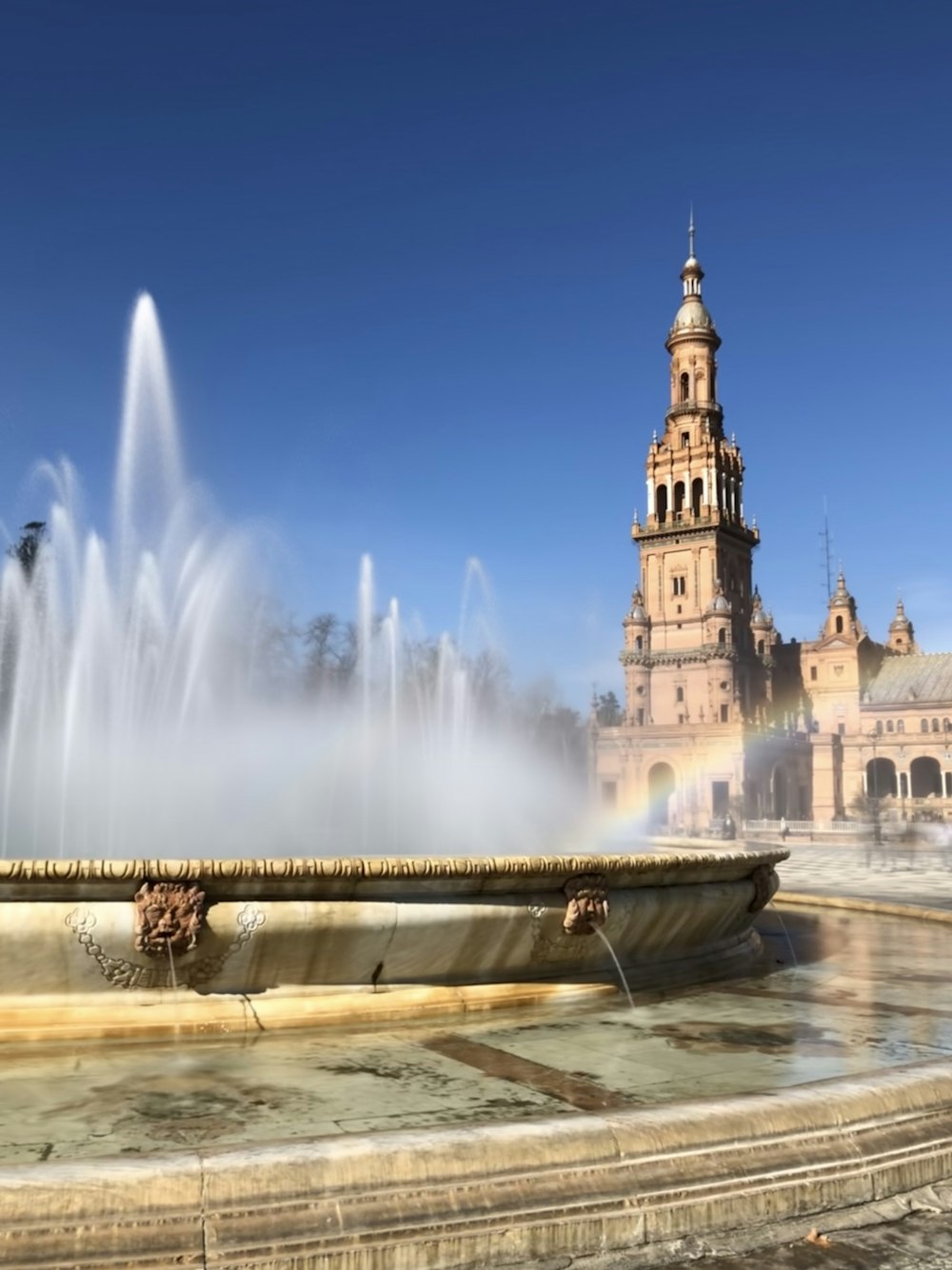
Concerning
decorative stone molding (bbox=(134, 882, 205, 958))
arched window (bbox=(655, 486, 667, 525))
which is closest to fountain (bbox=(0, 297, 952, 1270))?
decorative stone molding (bbox=(134, 882, 205, 958))

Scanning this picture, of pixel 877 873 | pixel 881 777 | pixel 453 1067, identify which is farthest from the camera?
pixel 881 777

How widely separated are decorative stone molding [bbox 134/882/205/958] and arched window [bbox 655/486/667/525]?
83607mm

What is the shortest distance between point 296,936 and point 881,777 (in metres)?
88.3

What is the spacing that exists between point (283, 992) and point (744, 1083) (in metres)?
2.41

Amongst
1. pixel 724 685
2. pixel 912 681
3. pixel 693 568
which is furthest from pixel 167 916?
pixel 912 681

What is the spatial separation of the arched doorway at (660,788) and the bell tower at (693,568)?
15.1 ft

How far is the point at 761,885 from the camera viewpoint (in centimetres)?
782

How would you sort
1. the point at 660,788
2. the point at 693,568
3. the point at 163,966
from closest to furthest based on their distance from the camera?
the point at 163,966, the point at 660,788, the point at 693,568

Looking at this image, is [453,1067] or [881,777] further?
[881,777]

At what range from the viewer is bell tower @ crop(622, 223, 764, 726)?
80.5 metres

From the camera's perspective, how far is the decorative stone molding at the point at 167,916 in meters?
5.33

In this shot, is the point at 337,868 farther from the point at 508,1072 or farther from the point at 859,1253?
the point at 859,1253

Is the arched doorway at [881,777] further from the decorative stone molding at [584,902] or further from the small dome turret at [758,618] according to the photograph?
the decorative stone molding at [584,902]

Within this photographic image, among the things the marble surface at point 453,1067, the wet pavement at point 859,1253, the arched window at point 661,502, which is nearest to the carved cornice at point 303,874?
the marble surface at point 453,1067
